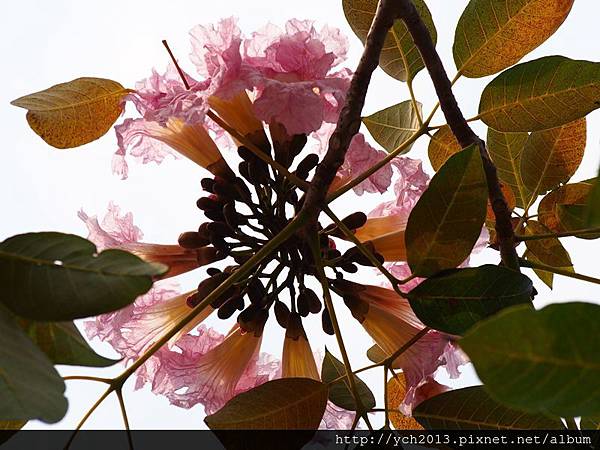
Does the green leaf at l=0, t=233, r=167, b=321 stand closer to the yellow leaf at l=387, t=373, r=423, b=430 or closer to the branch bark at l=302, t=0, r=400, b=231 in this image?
the branch bark at l=302, t=0, r=400, b=231

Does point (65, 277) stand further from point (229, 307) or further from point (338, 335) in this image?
point (229, 307)

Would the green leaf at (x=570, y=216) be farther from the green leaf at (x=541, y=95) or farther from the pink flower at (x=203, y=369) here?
the pink flower at (x=203, y=369)

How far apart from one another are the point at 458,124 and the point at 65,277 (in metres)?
0.83

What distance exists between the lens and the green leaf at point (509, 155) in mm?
1788

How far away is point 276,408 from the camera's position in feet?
4.23

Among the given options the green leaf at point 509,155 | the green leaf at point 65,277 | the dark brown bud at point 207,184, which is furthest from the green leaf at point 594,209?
the green leaf at point 509,155

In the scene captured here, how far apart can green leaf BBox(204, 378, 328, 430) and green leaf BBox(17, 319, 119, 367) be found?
1.26ft

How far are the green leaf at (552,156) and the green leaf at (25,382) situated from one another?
1174 mm

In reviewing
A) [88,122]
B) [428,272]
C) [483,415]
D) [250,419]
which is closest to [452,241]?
[428,272]

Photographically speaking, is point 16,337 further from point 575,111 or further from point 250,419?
point 575,111

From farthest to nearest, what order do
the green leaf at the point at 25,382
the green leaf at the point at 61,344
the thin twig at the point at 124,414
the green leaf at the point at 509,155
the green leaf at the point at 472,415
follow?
the green leaf at the point at 509,155 < the green leaf at the point at 472,415 < the thin twig at the point at 124,414 < the green leaf at the point at 61,344 < the green leaf at the point at 25,382

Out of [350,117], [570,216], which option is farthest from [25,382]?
[570,216]

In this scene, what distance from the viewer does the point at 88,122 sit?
141 cm

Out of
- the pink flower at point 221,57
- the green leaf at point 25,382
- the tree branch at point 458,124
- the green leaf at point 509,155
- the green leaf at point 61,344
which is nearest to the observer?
the green leaf at point 25,382
